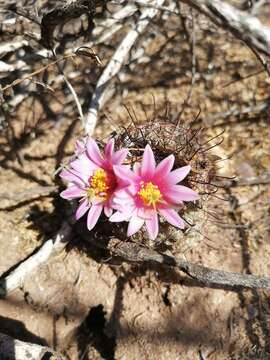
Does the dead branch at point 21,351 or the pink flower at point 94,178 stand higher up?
the pink flower at point 94,178

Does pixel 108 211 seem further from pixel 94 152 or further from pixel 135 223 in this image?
pixel 94 152

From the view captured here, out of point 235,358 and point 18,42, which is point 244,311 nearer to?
point 235,358

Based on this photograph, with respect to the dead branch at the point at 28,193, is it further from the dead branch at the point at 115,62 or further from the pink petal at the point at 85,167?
the pink petal at the point at 85,167

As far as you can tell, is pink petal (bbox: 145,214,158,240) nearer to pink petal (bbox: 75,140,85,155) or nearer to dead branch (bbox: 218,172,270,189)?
pink petal (bbox: 75,140,85,155)

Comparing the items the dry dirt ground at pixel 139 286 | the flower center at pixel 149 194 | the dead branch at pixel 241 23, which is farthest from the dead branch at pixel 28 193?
the dead branch at pixel 241 23

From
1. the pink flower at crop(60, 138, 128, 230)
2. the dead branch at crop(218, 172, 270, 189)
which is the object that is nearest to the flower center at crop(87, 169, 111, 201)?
the pink flower at crop(60, 138, 128, 230)

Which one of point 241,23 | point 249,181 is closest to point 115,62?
point 249,181
